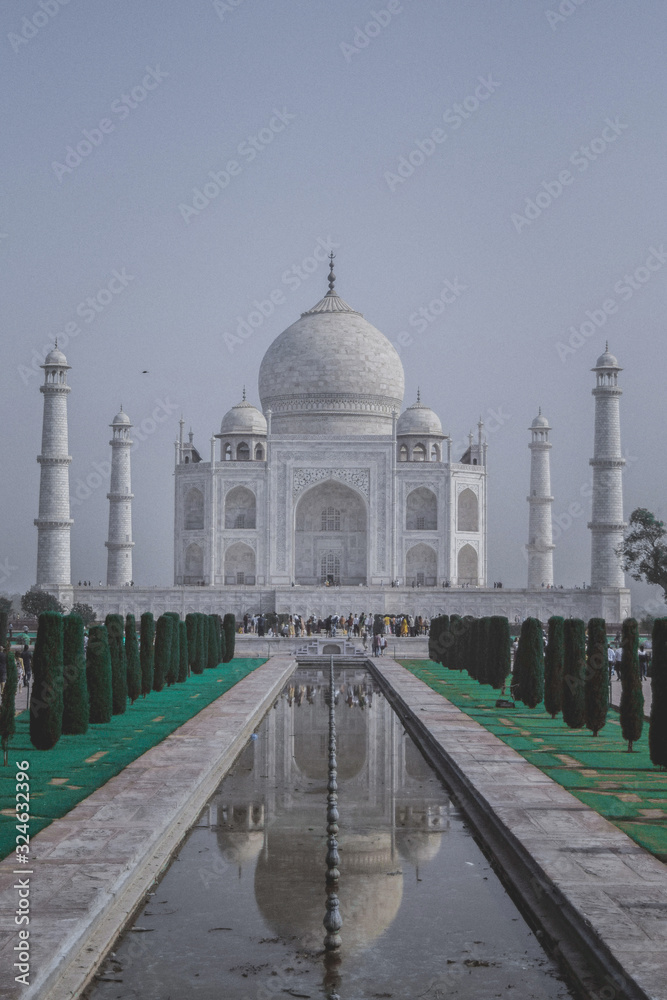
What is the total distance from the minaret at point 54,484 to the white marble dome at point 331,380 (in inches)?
278

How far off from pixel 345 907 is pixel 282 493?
2745cm

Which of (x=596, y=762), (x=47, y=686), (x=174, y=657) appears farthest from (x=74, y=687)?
(x=174, y=657)

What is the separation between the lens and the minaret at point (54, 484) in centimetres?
3008

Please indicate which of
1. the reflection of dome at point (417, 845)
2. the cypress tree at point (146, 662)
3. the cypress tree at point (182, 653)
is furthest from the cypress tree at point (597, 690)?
the cypress tree at point (182, 653)

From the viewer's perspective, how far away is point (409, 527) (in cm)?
3338

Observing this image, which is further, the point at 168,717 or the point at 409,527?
the point at 409,527

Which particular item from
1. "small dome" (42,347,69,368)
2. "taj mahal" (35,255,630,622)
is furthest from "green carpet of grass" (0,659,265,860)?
"small dome" (42,347,69,368)

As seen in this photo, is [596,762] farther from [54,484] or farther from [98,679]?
[54,484]

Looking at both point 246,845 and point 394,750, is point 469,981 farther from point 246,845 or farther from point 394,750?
point 394,750

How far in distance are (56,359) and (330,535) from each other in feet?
30.2

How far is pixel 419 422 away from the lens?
34.9 m

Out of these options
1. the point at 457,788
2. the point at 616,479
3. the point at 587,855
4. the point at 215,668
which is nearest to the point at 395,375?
the point at 616,479

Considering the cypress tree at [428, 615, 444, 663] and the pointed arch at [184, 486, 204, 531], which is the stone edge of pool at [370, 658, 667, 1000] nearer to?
the cypress tree at [428, 615, 444, 663]

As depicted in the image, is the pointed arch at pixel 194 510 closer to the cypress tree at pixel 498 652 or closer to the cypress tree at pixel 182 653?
the cypress tree at pixel 182 653
